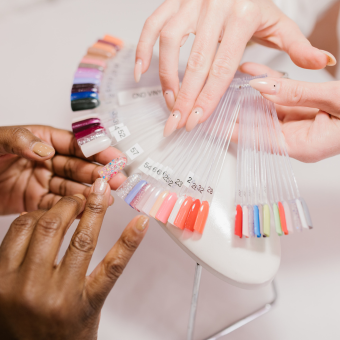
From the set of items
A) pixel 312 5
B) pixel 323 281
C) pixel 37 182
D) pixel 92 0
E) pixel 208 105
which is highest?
pixel 312 5

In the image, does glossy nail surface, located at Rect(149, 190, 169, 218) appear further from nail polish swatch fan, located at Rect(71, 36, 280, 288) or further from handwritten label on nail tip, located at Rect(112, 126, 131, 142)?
handwritten label on nail tip, located at Rect(112, 126, 131, 142)

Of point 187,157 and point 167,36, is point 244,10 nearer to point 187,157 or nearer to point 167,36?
point 167,36

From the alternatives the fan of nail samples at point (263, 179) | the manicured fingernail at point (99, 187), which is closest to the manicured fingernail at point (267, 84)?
the fan of nail samples at point (263, 179)

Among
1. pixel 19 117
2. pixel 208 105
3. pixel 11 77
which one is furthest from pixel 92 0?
pixel 208 105

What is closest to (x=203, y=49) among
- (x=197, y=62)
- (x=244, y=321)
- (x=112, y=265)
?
(x=197, y=62)

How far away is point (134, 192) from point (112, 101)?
1.21 ft

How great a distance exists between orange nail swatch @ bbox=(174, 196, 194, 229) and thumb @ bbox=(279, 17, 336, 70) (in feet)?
1.77

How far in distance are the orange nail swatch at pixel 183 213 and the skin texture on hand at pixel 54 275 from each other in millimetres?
108

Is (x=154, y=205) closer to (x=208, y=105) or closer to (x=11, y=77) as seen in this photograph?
(x=208, y=105)

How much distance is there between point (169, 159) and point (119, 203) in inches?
19.5

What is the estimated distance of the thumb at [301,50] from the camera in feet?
2.58

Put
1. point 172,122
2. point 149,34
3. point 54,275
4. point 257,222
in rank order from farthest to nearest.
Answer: point 149,34, point 172,122, point 257,222, point 54,275

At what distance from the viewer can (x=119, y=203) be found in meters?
1.19

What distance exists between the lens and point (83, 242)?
21.7 inches
